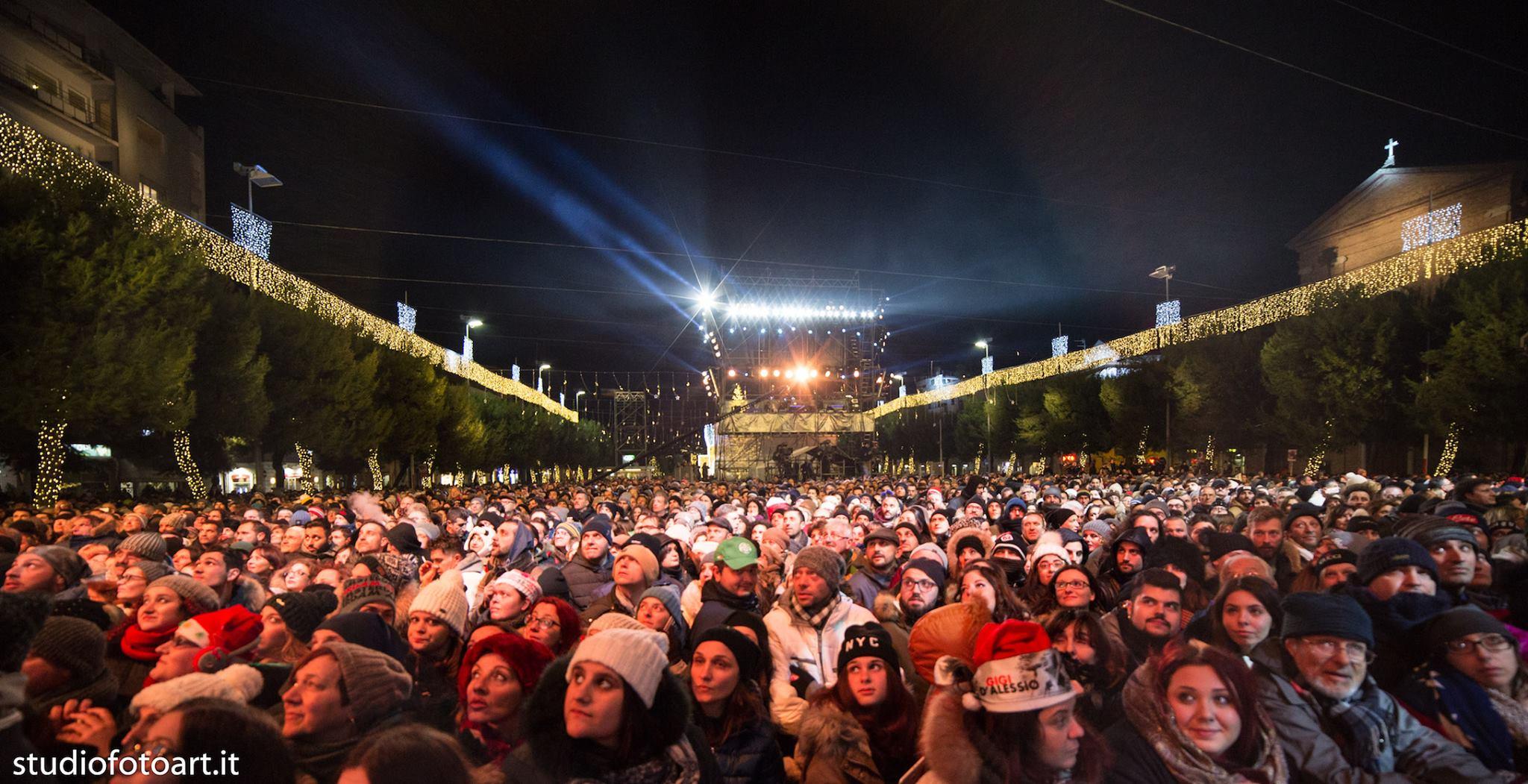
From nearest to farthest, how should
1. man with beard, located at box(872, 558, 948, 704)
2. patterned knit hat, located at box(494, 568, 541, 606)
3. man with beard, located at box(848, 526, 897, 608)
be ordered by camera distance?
1. patterned knit hat, located at box(494, 568, 541, 606)
2. man with beard, located at box(872, 558, 948, 704)
3. man with beard, located at box(848, 526, 897, 608)

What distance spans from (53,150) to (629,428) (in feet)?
317

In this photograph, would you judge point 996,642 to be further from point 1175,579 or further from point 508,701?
point 1175,579

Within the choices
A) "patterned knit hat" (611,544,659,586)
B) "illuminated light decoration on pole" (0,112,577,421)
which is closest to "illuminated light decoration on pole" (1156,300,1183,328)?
"illuminated light decoration on pole" (0,112,577,421)

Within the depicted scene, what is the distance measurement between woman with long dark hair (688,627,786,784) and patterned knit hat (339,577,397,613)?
2191 millimetres

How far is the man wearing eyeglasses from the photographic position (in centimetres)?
324

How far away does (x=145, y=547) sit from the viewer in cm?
709

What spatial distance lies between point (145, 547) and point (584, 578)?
3446mm

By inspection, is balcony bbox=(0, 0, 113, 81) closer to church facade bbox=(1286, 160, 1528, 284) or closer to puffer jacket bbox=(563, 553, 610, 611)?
puffer jacket bbox=(563, 553, 610, 611)

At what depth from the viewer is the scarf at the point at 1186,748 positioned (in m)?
2.96

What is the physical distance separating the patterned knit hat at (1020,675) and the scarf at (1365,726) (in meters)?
1.28

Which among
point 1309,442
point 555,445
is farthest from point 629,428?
point 1309,442

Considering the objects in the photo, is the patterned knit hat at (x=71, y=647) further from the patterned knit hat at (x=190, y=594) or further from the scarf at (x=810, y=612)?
the scarf at (x=810, y=612)

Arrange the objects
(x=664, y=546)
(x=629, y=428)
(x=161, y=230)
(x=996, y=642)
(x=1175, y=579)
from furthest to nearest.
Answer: (x=629, y=428) → (x=161, y=230) → (x=664, y=546) → (x=1175, y=579) → (x=996, y=642)

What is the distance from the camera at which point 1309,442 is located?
33.2 metres
